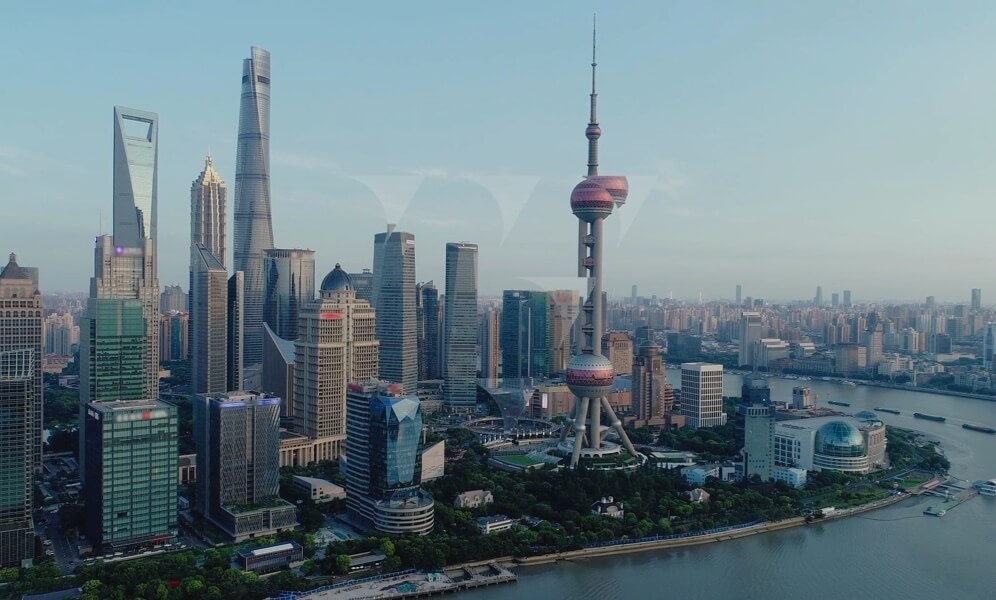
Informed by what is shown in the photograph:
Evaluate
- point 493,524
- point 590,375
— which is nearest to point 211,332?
point 590,375

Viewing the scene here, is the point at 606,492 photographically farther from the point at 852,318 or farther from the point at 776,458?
the point at 852,318

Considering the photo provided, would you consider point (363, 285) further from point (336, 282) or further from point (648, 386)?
point (648, 386)

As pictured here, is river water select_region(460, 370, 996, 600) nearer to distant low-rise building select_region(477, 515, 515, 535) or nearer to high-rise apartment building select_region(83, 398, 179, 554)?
distant low-rise building select_region(477, 515, 515, 535)

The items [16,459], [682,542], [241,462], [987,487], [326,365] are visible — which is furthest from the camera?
[326,365]

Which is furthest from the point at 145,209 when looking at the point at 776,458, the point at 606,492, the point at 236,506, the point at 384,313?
the point at 776,458

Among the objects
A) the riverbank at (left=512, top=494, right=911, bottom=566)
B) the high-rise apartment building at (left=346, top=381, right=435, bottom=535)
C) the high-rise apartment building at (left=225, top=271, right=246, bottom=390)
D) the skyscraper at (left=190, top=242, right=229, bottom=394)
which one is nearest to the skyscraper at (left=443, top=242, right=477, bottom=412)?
the high-rise apartment building at (left=225, top=271, right=246, bottom=390)

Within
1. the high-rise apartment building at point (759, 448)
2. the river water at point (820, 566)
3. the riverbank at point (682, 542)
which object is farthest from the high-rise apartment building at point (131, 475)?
the high-rise apartment building at point (759, 448)
